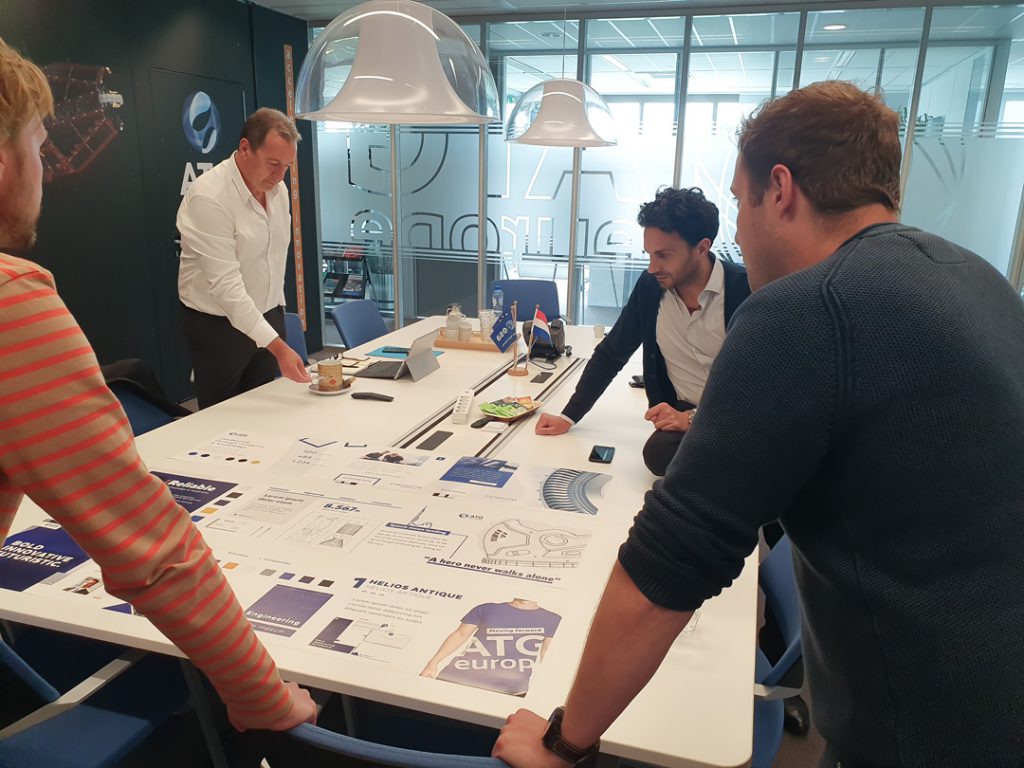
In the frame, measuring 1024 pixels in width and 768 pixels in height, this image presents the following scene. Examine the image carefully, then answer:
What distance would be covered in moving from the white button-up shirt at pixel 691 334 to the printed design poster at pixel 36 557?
5.98ft

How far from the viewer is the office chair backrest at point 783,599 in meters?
1.40

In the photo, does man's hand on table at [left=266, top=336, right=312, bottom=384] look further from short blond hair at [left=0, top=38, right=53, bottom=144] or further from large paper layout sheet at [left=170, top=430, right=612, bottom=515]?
short blond hair at [left=0, top=38, right=53, bottom=144]

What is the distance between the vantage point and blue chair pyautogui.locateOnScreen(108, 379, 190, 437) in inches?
98.3

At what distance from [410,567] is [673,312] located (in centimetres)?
140

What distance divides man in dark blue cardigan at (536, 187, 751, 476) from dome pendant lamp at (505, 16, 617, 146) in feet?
2.60

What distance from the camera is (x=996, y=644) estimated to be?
2.62 ft

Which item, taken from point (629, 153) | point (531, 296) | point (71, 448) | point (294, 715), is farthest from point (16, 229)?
point (629, 153)

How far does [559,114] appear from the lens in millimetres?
2986

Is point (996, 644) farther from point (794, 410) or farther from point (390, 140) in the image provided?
point (390, 140)

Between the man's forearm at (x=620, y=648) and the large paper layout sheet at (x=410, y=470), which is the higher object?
the man's forearm at (x=620, y=648)

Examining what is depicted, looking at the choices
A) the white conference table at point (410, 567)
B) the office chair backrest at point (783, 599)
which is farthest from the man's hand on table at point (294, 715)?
the office chair backrest at point (783, 599)

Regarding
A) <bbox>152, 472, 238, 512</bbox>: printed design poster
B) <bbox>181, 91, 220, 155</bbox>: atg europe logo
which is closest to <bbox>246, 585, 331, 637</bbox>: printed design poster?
<bbox>152, 472, 238, 512</bbox>: printed design poster

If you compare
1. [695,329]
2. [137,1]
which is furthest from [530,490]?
[137,1]

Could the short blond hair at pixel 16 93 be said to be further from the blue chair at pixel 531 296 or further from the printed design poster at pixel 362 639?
the blue chair at pixel 531 296
